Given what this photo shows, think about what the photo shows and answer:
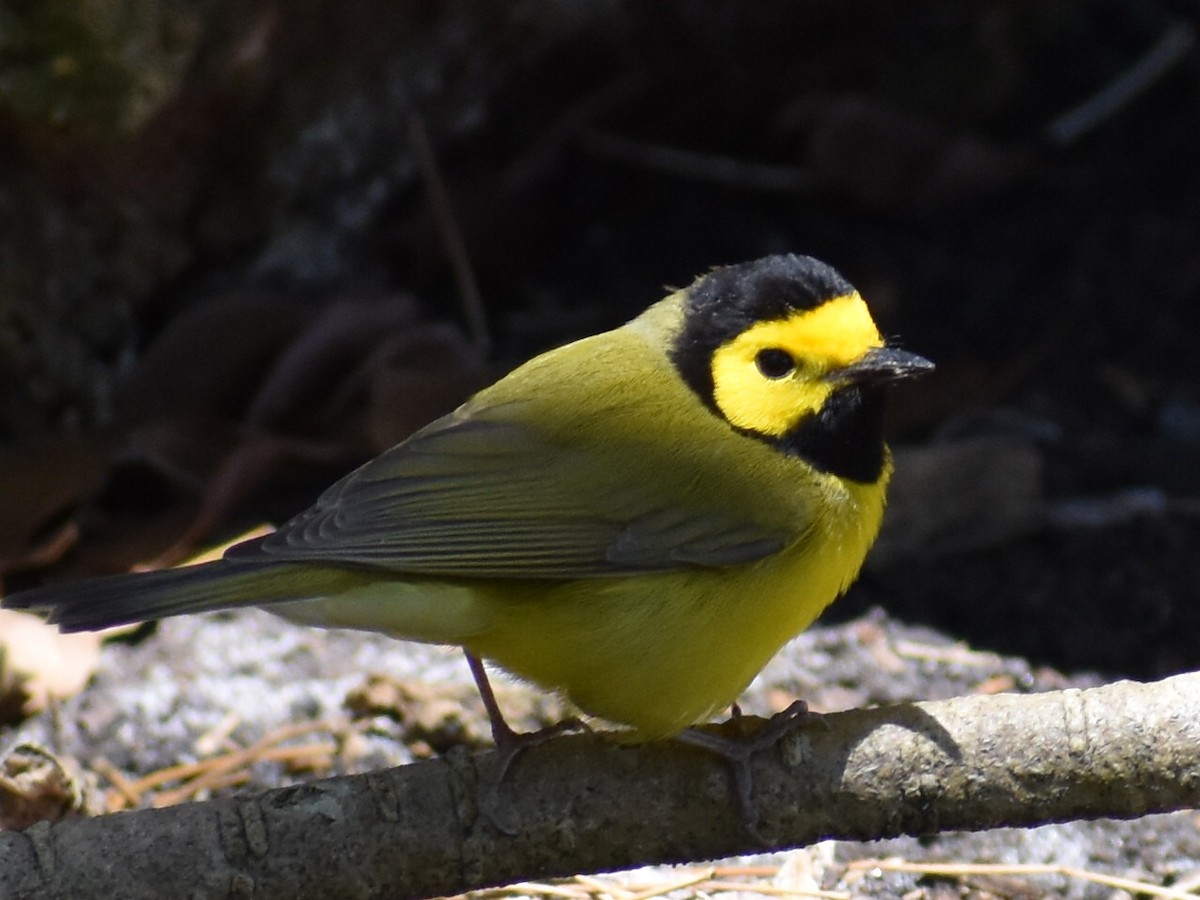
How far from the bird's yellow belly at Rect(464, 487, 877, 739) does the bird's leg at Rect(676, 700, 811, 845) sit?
0.06 m

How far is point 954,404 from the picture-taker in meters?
5.05

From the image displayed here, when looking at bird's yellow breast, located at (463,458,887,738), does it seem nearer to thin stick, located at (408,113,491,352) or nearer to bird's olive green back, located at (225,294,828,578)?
bird's olive green back, located at (225,294,828,578)

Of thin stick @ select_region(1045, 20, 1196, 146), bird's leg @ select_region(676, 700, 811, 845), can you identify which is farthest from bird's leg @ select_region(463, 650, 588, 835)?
thin stick @ select_region(1045, 20, 1196, 146)

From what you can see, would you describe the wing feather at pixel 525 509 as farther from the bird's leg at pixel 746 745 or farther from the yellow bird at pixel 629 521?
the bird's leg at pixel 746 745

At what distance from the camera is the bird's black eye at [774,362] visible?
10.4ft

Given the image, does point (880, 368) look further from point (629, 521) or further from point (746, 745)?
point (746, 745)

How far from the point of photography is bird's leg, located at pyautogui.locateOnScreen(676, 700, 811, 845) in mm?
2619

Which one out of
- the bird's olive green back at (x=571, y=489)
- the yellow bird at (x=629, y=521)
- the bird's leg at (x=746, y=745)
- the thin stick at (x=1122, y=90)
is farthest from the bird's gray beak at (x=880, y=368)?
the thin stick at (x=1122, y=90)

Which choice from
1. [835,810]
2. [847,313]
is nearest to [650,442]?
[847,313]

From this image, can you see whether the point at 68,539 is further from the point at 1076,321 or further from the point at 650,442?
the point at 1076,321

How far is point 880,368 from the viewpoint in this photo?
313 cm

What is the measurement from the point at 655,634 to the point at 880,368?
0.71 meters

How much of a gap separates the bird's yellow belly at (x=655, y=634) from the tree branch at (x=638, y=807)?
0.16m

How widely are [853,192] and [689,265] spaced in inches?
27.3
